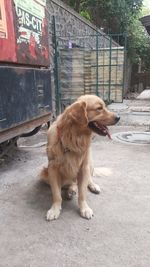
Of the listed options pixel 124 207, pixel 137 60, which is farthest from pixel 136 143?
pixel 137 60

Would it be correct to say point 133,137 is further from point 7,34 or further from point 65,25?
point 65,25

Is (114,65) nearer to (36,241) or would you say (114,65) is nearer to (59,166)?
(59,166)

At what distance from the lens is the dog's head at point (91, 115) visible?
107 inches

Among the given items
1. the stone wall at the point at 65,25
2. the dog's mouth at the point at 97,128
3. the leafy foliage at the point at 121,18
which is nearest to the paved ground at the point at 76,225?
the dog's mouth at the point at 97,128

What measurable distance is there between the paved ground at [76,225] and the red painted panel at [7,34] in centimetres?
151

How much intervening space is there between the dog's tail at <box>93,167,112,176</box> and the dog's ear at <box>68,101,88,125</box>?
4.46 ft

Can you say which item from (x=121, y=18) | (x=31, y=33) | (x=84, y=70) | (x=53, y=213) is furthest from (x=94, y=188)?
(x=121, y=18)

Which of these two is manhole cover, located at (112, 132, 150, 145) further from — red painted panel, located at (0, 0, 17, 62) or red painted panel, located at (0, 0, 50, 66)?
red painted panel, located at (0, 0, 17, 62)

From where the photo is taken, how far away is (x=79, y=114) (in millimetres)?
2709

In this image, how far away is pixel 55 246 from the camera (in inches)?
92.6

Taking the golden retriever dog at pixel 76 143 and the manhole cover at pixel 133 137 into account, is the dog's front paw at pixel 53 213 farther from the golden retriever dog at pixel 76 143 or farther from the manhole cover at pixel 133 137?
the manhole cover at pixel 133 137

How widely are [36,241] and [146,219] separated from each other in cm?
103

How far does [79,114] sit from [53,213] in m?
0.95

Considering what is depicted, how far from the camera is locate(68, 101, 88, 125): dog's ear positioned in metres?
2.70
